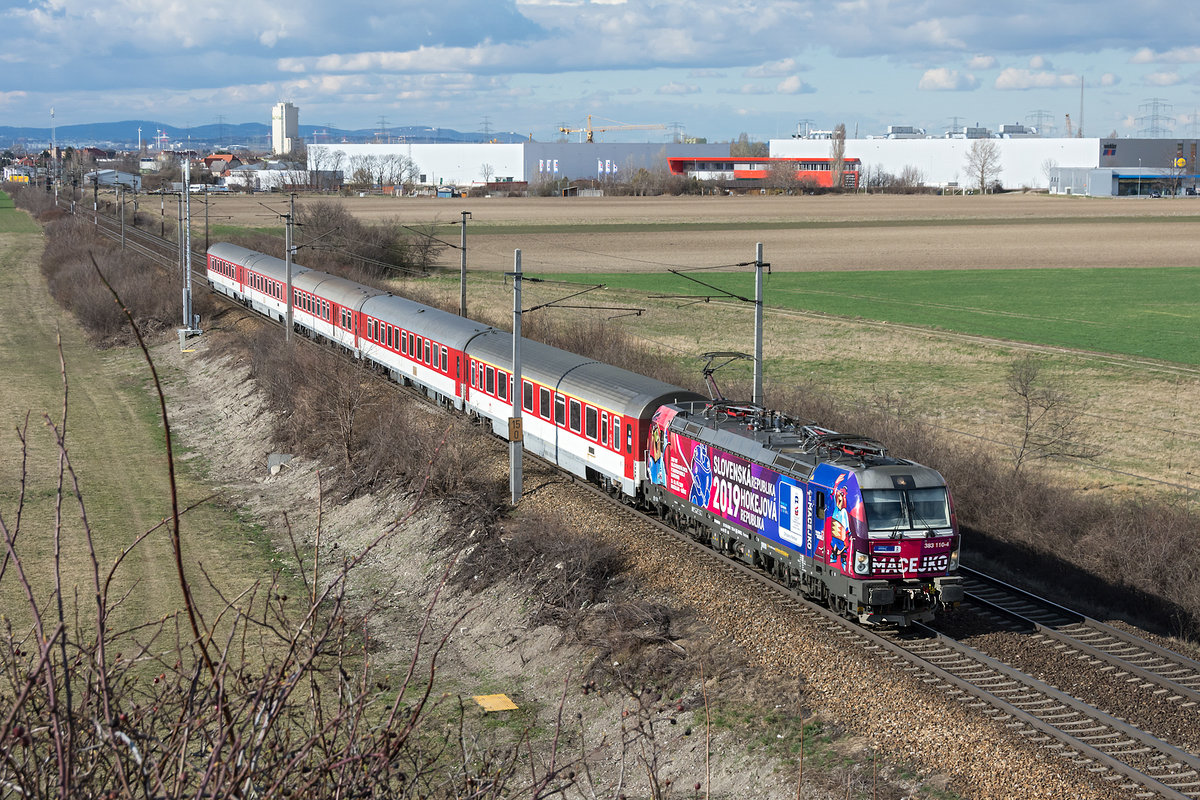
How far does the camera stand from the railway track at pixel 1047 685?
15492mm

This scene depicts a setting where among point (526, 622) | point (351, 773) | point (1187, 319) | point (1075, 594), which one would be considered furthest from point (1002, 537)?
point (1187, 319)

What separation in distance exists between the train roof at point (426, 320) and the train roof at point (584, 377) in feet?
4.47

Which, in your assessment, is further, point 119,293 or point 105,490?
point 119,293

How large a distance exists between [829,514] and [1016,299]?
5591cm

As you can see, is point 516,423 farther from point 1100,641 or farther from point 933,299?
point 933,299

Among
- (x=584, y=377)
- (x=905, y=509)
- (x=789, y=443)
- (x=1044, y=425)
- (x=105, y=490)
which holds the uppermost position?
(x=584, y=377)

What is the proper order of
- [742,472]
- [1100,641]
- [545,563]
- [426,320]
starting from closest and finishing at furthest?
[1100,641] < [742,472] < [545,563] < [426,320]

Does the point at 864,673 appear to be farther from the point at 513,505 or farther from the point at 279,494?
the point at 279,494

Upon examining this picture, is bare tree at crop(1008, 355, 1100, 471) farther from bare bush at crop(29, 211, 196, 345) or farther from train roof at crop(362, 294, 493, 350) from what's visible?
bare bush at crop(29, 211, 196, 345)

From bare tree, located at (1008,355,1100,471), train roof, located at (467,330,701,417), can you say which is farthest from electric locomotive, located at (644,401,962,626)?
bare tree, located at (1008,355,1100,471)

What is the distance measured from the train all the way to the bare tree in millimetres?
10639

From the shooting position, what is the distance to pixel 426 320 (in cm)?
4062

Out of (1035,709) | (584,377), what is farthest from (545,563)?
(1035,709)

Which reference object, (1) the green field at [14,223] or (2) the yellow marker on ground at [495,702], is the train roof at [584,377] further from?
(1) the green field at [14,223]
